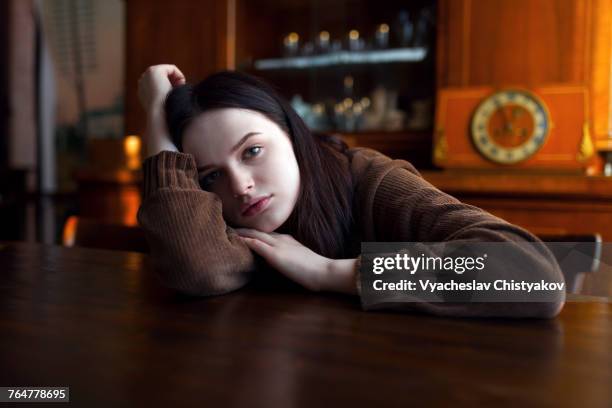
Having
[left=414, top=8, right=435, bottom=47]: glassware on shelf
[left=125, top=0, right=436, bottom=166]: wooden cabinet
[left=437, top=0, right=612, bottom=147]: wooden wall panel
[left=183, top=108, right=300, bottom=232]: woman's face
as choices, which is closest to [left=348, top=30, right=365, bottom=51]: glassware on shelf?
[left=125, top=0, right=436, bottom=166]: wooden cabinet

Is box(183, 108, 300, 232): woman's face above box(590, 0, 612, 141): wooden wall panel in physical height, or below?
below

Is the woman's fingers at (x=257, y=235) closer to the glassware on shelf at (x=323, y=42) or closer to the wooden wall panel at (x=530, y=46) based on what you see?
the wooden wall panel at (x=530, y=46)

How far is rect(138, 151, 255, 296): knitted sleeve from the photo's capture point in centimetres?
68

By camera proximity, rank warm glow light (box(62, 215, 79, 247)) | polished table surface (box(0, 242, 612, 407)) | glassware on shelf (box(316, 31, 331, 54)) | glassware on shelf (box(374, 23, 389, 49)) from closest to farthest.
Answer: polished table surface (box(0, 242, 612, 407)), warm glow light (box(62, 215, 79, 247)), glassware on shelf (box(374, 23, 389, 49)), glassware on shelf (box(316, 31, 331, 54))

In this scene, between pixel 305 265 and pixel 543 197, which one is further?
pixel 543 197

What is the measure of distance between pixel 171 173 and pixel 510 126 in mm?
1699

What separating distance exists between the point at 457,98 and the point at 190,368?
2024 mm

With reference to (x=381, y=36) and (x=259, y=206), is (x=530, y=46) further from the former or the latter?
(x=259, y=206)

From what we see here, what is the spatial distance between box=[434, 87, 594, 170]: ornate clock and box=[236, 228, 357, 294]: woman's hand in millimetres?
1598

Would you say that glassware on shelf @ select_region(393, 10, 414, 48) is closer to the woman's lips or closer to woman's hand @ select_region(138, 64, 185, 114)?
woman's hand @ select_region(138, 64, 185, 114)

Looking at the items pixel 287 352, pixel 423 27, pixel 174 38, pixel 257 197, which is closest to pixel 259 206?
pixel 257 197

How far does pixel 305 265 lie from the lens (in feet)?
2.29

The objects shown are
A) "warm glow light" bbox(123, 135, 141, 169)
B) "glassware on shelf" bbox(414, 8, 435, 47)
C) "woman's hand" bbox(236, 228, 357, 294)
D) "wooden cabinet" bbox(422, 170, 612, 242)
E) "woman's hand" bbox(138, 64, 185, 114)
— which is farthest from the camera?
"warm glow light" bbox(123, 135, 141, 169)

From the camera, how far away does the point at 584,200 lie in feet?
6.43
